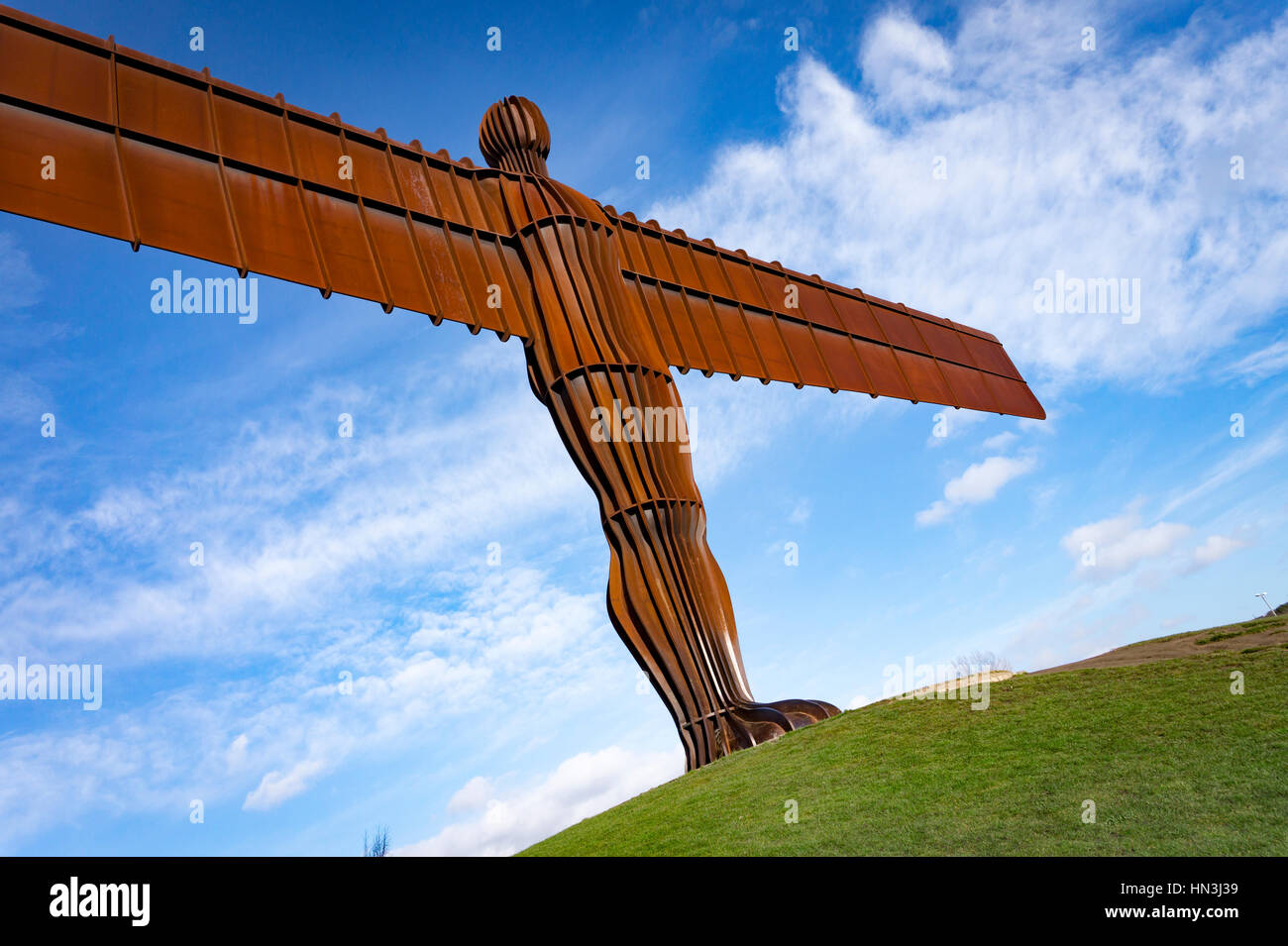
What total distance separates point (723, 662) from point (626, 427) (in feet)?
9.99

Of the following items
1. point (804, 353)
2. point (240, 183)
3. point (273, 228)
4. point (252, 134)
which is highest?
point (252, 134)

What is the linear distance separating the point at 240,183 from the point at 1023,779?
32.1 ft

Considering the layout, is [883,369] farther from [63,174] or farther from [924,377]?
[63,174]

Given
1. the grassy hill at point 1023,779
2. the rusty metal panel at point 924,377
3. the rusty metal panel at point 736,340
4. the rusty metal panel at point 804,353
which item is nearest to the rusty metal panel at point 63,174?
the grassy hill at point 1023,779

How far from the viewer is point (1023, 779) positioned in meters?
7.33

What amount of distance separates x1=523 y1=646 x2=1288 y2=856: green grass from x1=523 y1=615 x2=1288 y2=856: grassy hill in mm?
20

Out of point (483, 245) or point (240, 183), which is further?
point (483, 245)

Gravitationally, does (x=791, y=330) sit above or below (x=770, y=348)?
above

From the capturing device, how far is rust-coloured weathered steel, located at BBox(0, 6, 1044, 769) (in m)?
9.50

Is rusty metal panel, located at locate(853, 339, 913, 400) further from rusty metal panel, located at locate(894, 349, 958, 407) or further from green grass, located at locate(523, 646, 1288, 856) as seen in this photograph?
green grass, located at locate(523, 646, 1288, 856)

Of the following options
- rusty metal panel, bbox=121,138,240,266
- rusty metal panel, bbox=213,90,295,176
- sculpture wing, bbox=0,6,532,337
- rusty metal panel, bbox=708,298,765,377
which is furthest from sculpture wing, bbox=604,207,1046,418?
rusty metal panel, bbox=121,138,240,266

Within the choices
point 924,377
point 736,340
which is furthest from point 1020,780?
point 924,377

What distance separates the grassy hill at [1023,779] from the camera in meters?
6.22
